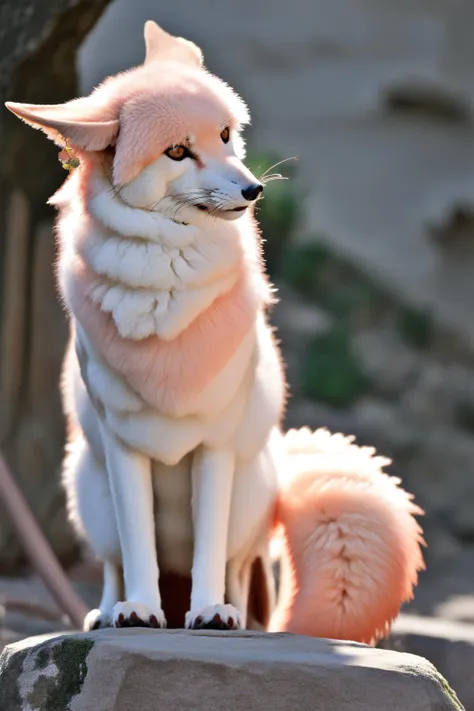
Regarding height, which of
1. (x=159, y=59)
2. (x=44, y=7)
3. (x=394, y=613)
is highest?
(x=44, y=7)

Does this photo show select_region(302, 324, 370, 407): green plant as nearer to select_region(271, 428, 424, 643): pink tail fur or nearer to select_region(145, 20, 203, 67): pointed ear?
select_region(271, 428, 424, 643): pink tail fur

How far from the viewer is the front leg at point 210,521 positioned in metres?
2.15

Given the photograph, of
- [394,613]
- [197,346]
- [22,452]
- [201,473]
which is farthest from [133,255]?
[22,452]

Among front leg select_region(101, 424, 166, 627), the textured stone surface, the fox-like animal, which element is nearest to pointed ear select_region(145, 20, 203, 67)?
the fox-like animal

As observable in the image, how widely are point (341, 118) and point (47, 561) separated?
4259 mm

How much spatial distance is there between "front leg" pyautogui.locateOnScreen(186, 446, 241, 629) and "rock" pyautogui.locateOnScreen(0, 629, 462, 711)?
0.31 meters

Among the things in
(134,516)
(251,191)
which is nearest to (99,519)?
(134,516)

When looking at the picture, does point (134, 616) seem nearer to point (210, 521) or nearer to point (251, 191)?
point (210, 521)

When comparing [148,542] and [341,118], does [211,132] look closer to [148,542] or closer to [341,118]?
[148,542]

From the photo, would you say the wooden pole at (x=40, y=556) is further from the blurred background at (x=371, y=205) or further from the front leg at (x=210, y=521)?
the blurred background at (x=371, y=205)

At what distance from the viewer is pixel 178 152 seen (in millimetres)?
2068

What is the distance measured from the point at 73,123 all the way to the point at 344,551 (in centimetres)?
95

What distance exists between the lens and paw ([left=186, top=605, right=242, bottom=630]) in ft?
6.86

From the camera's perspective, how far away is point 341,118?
→ 22.8ft
